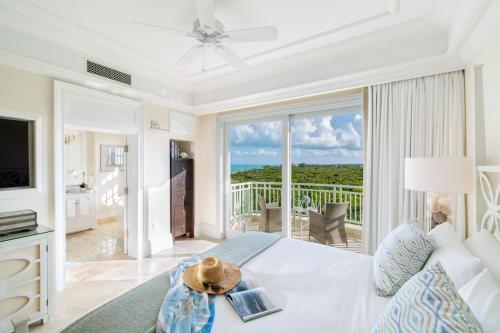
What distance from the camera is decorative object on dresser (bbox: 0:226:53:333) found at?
1.83m

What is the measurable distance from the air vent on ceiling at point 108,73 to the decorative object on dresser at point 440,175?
334cm

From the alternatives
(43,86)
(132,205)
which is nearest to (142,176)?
(132,205)

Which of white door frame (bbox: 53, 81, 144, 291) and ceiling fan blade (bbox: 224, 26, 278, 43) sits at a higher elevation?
ceiling fan blade (bbox: 224, 26, 278, 43)

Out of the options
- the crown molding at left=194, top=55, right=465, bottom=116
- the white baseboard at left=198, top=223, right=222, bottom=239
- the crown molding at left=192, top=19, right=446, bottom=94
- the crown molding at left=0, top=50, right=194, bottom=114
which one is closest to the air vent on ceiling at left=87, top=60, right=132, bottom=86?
the crown molding at left=0, top=50, right=194, bottom=114

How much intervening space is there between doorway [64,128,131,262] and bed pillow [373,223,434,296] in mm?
3408

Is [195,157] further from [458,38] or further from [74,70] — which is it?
[458,38]

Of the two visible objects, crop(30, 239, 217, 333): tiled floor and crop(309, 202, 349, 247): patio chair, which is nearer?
crop(30, 239, 217, 333): tiled floor

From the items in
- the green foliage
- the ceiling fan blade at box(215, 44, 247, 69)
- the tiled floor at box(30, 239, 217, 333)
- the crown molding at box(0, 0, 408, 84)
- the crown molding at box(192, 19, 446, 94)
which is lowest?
the tiled floor at box(30, 239, 217, 333)

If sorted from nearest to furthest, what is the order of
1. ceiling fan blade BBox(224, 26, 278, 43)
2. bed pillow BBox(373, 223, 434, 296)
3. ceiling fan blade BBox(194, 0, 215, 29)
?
1. bed pillow BBox(373, 223, 434, 296)
2. ceiling fan blade BBox(194, 0, 215, 29)
3. ceiling fan blade BBox(224, 26, 278, 43)

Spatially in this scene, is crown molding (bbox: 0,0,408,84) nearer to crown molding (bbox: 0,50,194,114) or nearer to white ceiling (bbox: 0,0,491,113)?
white ceiling (bbox: 0,0,491,113)

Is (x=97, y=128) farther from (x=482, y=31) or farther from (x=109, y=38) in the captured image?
(x=482, y=31)

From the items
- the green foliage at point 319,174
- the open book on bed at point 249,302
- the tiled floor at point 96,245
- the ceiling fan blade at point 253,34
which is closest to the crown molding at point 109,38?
the ceiling fan blade at point 253,34

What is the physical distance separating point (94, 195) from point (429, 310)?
547cm

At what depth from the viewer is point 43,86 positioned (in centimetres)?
244
